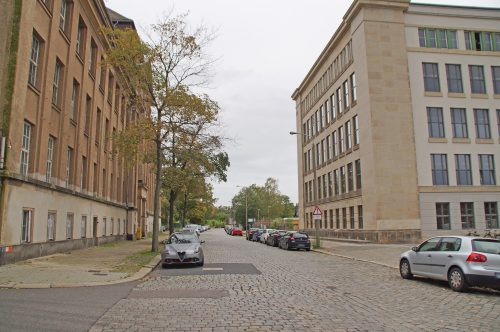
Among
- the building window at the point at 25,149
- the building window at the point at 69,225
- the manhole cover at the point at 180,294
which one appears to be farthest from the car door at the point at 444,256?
the building window at the point at 69,225

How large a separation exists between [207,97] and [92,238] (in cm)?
1221

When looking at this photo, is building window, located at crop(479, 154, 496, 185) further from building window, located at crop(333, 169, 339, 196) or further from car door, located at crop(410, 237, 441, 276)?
car door, located at crop(410, 237, 441, 276)

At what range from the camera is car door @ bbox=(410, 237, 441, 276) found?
1241cm

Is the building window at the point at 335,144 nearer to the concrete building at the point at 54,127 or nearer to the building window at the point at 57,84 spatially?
the concrete building at the point at 54,127

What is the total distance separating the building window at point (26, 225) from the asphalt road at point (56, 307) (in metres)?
7.22

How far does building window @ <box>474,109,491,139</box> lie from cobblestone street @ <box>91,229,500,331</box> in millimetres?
29595

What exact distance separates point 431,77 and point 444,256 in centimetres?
3006

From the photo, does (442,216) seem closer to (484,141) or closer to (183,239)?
(484,141)

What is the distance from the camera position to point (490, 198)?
3641 cm

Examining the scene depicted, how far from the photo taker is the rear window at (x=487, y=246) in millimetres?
10836

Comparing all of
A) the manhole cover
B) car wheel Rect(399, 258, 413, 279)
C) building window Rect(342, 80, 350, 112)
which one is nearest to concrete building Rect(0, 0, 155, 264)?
the manhole cover

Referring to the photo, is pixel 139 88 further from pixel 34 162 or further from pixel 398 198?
pixel 398 198

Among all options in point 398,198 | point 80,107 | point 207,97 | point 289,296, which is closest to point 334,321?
point 289,296

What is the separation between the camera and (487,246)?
433 inches
